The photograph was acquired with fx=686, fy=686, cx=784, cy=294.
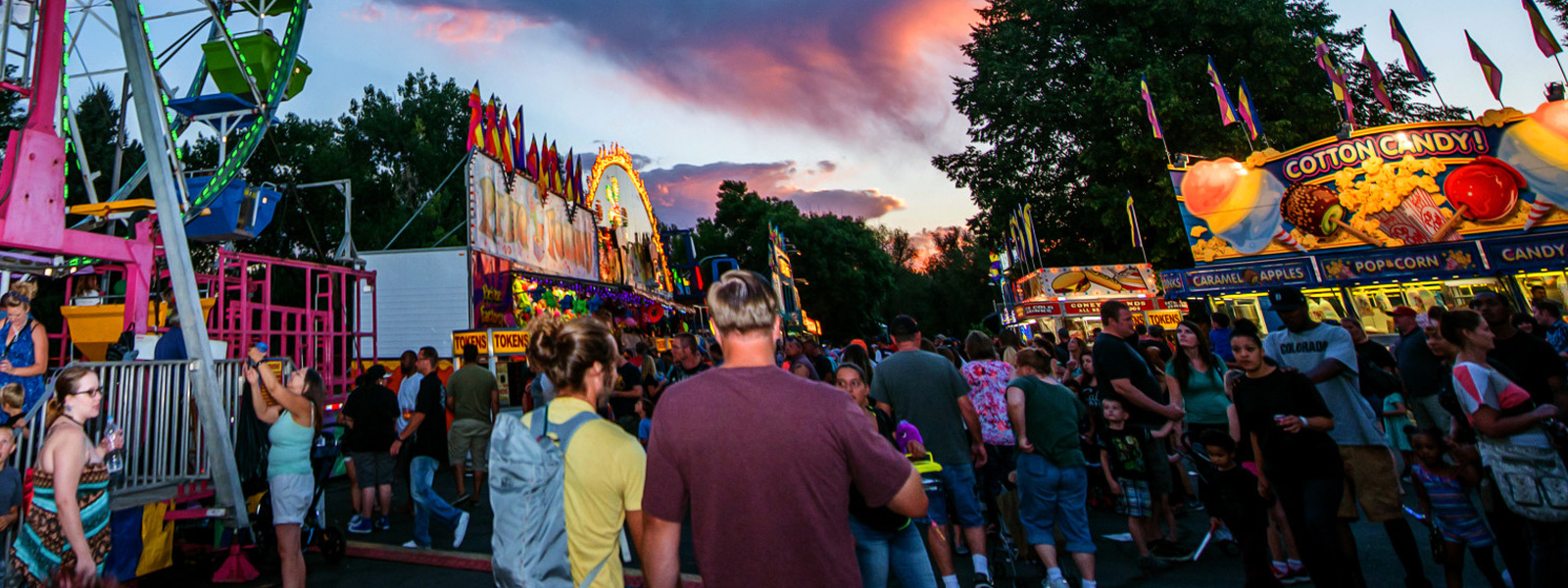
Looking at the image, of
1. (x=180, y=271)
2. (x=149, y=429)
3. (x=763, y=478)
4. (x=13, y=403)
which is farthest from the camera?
(x=180, y=271)

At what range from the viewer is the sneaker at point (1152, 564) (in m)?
5.07

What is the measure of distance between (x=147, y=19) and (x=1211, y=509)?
11969 millimetres

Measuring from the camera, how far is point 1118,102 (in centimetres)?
2369

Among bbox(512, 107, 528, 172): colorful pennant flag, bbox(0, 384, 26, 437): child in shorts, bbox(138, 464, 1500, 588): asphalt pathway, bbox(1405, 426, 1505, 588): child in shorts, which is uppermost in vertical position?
bbox(512, 107, 528, 172): colorful pennant flag

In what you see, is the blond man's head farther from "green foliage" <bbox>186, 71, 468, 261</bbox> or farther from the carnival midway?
"green foliage" <bbox>186, 71, 468, 261</bbox>

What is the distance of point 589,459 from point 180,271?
5.63 metres

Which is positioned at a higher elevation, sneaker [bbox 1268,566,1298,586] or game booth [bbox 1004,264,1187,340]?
game booth [bbox 1004,264,1187,340]

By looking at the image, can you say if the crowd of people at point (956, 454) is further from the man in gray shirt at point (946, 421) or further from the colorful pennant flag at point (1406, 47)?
the colorful pennant flag at point (1406, 47)

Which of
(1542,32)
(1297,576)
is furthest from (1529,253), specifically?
(1297,576)

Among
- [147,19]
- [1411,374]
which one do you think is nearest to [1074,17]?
[1411,374]

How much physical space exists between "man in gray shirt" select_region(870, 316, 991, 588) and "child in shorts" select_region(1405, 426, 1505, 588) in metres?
2.48

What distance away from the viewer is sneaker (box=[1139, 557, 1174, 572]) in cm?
507

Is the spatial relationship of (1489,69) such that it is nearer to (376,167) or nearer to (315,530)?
(315,530)

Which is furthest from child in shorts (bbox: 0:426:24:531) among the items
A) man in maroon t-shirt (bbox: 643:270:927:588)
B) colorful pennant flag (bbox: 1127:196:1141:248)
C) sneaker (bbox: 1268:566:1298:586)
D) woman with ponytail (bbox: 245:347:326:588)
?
colorful pennant flag (bbox: 1127:196:1141:248)
